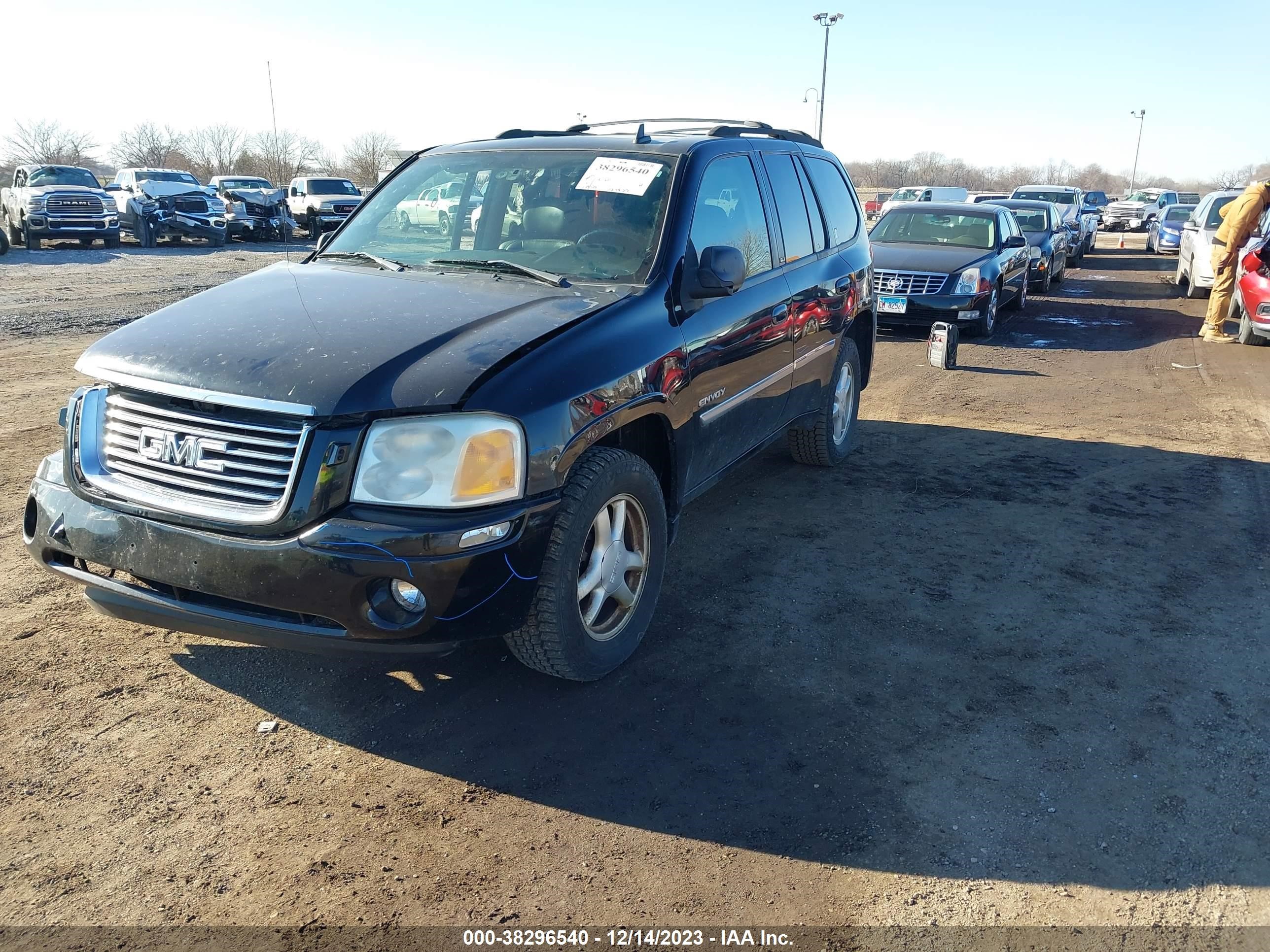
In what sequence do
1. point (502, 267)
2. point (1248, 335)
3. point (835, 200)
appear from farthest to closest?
point (1248, 335) < point (835, 200) < point (502, 267)

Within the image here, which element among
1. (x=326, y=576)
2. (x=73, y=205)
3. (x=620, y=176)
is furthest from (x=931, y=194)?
(x=326, y=576)

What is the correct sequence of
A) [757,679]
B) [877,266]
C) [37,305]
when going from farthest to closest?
1. [37,305]
2. [877,266]
3. [757,679]

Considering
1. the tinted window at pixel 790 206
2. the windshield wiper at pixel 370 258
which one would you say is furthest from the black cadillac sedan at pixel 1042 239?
the windshield wiper at pixel 370 258

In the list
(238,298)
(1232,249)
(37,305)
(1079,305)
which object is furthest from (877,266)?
(37,305)

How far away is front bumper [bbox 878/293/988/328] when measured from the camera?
11.6 meters

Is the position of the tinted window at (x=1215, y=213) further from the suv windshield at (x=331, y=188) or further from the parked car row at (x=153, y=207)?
the suv windshield at (x=331, y=188)

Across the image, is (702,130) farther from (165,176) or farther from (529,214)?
(165,176)

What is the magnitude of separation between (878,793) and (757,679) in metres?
0.75

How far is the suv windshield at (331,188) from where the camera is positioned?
29781mm

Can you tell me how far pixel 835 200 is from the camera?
602 cm

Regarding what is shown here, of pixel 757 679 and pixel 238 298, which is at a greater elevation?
pixel 238 298

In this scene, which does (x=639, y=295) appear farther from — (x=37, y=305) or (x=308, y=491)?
(x=37, y=305)

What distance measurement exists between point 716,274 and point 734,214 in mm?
838

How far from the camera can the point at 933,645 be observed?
392cm
